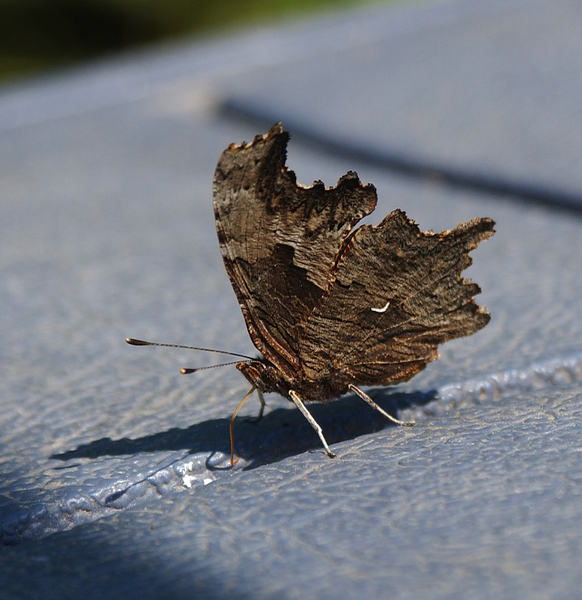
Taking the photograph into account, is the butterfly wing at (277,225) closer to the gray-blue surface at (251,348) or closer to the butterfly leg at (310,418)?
the butterfly leg at (310,418)

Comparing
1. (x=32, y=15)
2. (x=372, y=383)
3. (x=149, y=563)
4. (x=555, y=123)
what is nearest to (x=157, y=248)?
(x=372, y=383)

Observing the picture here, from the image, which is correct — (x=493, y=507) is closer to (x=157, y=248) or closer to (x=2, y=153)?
(x=157, y=248)

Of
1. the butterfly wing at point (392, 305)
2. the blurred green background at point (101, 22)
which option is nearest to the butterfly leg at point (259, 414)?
the butterfly wing at point (392, 305)

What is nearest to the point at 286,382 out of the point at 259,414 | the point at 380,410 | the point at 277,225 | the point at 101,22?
the point at 259,414

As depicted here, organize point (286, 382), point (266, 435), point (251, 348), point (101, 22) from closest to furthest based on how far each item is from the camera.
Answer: point (266, 435) < point (286, 382) < point (251, 348) < point (101, 22)

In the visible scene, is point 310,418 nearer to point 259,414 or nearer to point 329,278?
point 259,414

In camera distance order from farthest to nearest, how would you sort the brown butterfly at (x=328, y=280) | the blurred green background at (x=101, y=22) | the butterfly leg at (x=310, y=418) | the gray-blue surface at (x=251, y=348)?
1. the blurred green background at (x=101, y=22)
2. the brown butterfly at (x=328, y=280)
3. the butterfly leg at (x=310, y=418)
4. the gray-blue surface at (x=251, y=348)

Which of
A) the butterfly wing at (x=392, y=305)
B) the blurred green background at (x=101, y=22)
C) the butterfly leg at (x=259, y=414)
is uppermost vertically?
the blurred green background at (x=101, y=22)
